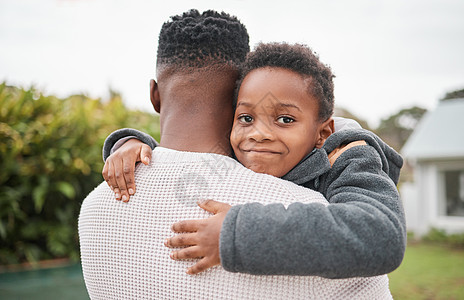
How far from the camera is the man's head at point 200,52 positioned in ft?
5.05

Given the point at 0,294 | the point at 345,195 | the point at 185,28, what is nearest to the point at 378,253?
the point at 345,195

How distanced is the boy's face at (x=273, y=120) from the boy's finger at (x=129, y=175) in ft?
1.19

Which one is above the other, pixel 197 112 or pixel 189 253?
pixel 197 112

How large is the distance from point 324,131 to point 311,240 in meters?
0.68

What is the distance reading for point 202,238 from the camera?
46.6 inches

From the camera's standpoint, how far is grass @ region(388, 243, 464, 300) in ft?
25.2

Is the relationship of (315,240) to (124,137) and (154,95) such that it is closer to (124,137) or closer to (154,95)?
(154,95)

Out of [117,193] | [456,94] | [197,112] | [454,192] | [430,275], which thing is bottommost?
[430,275]

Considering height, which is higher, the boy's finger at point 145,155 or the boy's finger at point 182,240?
the boy's finger at point 145,155

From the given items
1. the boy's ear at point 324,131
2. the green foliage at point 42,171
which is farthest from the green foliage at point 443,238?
the boy's ear at point 324,131

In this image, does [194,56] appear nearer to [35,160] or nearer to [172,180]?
[172,180]

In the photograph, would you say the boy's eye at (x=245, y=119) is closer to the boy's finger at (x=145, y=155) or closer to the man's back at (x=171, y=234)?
the man's back at (x=171, y=234)

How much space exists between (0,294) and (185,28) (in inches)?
139

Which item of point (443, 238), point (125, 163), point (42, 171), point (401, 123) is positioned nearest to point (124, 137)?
point (125, 163)
